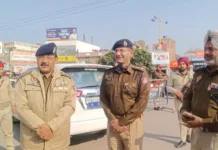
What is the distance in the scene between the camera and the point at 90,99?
506cm

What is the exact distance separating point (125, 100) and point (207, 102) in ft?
3.40

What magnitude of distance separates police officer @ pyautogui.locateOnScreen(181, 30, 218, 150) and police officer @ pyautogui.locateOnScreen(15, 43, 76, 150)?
1.37 m

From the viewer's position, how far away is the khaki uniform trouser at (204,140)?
7.77 ft

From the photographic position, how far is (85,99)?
500cm

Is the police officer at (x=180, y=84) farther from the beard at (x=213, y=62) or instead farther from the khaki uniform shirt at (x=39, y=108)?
the khaki uniform shirt at (x=39, y=108)

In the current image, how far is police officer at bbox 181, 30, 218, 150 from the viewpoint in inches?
91.9

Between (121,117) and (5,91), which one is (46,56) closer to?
(121,117)

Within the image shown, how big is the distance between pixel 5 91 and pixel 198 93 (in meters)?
3.59

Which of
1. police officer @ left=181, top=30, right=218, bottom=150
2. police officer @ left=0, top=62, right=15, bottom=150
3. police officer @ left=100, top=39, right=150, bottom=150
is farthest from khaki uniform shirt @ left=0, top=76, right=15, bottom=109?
police officer @ left=181, top=30, right=218, bottom=150

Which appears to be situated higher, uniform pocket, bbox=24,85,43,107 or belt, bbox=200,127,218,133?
uniform pocket, bbox=24,85,43,107

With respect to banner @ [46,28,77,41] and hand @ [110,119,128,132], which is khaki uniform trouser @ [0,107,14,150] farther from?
banner @ [46,28,77,41]

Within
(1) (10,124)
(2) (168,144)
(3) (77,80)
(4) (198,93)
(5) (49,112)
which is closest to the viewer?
(4) (198,93)

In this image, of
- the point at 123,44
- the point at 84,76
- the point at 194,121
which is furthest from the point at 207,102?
the point at 84,76

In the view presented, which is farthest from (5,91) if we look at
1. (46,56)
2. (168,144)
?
(168,144)
